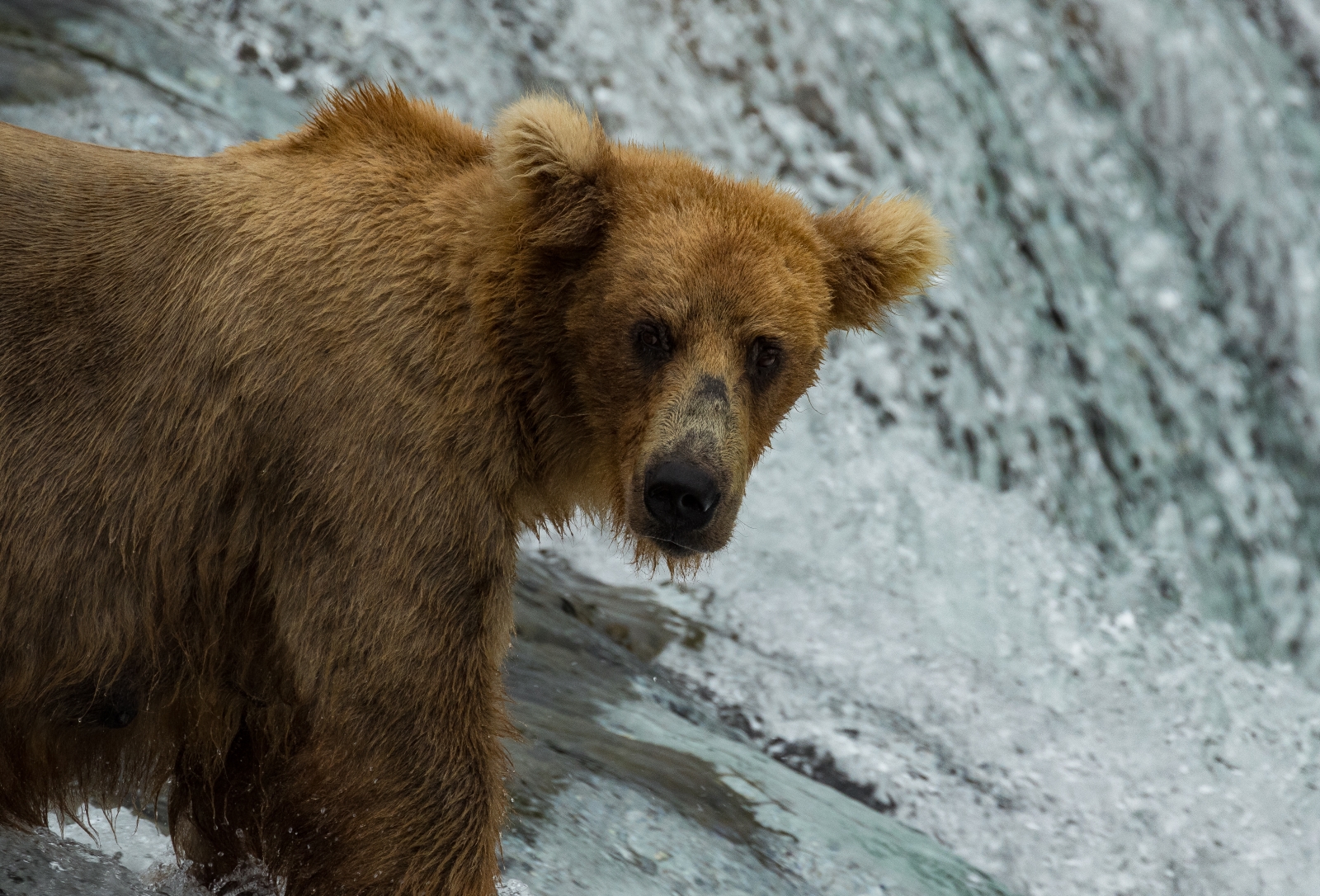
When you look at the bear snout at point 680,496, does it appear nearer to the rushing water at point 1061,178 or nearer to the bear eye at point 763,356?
the bear eye at point 763,356

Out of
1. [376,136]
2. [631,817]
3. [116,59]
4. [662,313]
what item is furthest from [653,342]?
[116,59]

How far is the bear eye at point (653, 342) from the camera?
360cm

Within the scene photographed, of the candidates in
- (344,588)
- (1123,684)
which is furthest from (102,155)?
(1123,684)

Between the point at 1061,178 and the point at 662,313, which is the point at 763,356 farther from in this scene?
the point at 1061,178

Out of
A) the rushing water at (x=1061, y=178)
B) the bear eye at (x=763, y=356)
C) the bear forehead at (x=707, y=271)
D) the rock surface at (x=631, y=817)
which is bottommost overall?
the rock surface at (x=631, y=817)

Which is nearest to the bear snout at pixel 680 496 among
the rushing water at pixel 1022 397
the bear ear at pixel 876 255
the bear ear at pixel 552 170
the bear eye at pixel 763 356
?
the bear eye at pixel 763 356

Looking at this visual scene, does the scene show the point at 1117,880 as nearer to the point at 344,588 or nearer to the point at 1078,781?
the point at 1078,781

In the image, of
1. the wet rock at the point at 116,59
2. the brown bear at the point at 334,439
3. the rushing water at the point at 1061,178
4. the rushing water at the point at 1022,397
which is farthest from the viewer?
the rushing water at the point at 1061,178

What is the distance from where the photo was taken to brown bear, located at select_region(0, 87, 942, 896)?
132 inches

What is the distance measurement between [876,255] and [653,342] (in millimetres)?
813

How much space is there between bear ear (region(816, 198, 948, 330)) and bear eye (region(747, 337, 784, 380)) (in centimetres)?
38

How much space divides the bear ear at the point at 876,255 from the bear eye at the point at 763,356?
379 mm

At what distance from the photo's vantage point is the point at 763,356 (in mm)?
3742

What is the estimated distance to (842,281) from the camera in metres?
4.06
